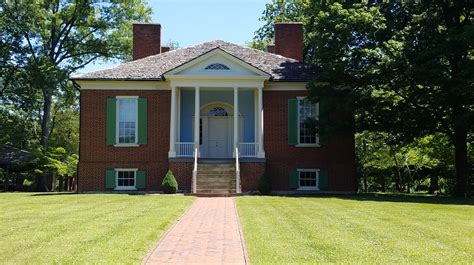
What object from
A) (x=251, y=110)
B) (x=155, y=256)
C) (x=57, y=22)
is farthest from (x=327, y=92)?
(x=57, y=22)

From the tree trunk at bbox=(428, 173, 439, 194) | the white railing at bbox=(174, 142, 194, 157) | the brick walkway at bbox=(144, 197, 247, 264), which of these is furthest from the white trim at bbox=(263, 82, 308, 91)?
the tree trunk at bbox=(428, 173, 439, 194)

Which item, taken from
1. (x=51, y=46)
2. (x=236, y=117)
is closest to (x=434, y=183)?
(x=236, y=117)

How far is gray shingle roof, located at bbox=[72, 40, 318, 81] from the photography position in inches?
1039

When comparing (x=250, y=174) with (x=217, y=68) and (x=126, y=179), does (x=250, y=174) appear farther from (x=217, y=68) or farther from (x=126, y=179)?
(x=126, y=179)

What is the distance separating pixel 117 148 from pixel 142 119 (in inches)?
70.1

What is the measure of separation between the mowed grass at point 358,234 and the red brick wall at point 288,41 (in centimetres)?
1691

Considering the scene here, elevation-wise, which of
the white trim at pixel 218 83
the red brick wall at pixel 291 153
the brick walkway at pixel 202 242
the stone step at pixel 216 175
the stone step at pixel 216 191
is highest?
the white trim at pixel 218 83

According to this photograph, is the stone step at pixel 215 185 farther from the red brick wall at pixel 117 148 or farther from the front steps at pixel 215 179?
the red brick wall at pixel 117 148

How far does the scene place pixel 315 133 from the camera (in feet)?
83.9

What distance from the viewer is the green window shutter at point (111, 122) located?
2634cm

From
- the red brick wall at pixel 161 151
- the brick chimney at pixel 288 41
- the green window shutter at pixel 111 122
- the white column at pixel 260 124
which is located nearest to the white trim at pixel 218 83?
the white column at pixel 260 124

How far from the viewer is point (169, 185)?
2375cm

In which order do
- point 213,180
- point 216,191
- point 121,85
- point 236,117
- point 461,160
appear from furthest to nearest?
point 121,85, point 236,117, point 213,180, point 461,160, point 216,191

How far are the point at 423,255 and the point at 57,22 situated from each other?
32930 millimetres
